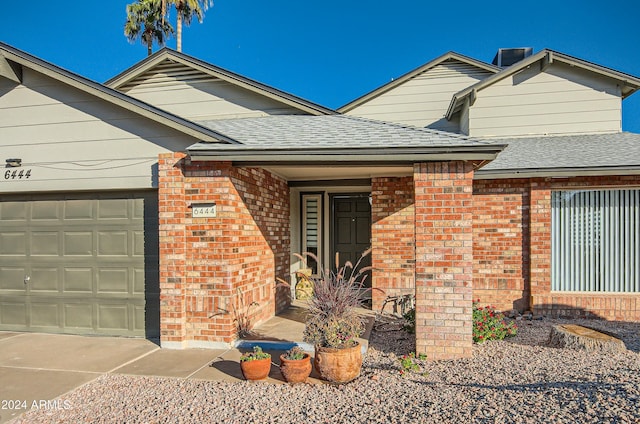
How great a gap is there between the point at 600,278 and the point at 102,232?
8589 mm

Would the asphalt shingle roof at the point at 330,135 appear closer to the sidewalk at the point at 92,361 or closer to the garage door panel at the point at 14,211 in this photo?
the sidewalk at the point at 92,361

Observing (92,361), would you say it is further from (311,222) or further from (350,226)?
(350,226)

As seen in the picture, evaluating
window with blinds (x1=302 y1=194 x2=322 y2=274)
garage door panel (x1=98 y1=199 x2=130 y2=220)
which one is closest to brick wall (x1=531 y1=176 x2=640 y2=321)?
window with blinds (x1=302 y1=194 x2=322 y2=274)

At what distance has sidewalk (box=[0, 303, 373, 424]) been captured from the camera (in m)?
4.09

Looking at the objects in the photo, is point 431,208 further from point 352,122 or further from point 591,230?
point 591,230

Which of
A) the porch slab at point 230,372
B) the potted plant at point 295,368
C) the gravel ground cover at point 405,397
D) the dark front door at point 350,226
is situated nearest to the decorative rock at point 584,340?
the gravel ground cover at point 405,397

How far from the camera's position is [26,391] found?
4023 millimetres

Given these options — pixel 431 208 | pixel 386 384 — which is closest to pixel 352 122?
pixel 431 208

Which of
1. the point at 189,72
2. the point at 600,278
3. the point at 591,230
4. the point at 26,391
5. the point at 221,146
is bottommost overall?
the point at 26,391

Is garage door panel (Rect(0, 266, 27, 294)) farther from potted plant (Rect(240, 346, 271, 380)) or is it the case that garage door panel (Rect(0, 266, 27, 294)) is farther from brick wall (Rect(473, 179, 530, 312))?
brick wall (Rect(473, 179, 530, 312))

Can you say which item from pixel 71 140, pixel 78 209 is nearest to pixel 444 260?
pixel 78 209

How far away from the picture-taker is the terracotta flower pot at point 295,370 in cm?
411

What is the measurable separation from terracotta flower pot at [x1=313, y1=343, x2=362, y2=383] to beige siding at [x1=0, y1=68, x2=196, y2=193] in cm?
331

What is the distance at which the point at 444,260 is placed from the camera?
4797 mm
